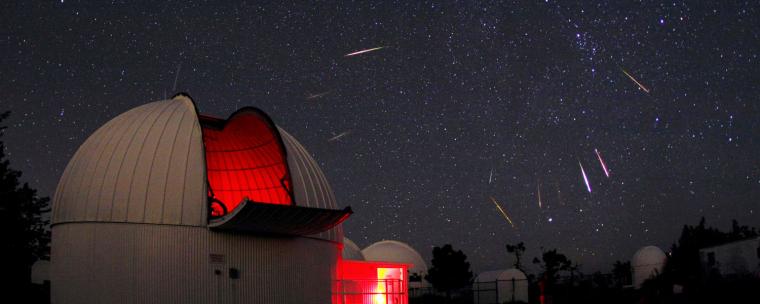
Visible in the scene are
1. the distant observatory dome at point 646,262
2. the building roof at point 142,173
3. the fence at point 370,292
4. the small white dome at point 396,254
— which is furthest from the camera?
the distant observatory dome at point 646,262

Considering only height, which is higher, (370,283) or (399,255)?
(399,255)

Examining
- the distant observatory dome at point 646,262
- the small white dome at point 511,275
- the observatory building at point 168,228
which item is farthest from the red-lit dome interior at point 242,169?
the distant observatory dome at point 646,262

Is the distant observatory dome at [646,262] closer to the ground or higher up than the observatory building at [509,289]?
higher up

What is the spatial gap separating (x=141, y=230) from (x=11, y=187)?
21.4m

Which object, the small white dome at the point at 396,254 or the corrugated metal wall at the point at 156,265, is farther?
the small white dome at the point at 396,254

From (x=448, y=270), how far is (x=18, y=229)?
1358 inches

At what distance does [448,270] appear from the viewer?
188 feet

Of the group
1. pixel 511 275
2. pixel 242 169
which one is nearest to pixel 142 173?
pixel 242 169

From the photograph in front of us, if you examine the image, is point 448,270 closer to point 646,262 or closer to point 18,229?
point 646,262

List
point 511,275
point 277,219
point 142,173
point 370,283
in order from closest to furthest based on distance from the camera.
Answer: point 142,173 → point 277,219 → point 370,283 → point 511,275

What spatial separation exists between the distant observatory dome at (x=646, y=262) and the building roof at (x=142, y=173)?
1345 inches

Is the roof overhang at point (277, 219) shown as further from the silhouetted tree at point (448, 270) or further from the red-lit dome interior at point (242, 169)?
the silhouetted tree at point (448, 270)

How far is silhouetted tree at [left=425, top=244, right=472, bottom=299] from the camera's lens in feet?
186

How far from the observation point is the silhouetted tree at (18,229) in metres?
28.5
